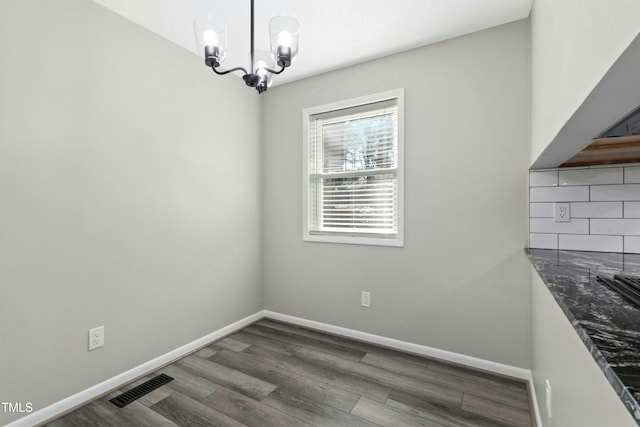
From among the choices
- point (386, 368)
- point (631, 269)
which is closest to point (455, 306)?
point (386, 368)

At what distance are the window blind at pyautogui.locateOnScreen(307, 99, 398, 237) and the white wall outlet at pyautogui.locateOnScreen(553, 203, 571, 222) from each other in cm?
108

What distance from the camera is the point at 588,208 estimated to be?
179cm

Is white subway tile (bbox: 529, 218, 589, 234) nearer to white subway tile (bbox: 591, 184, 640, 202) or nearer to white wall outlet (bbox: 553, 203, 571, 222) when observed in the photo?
white wall outlet (bbox: 553, 203, 571, 222)

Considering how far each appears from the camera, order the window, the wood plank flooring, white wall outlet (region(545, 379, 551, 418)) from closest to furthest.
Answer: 1. white wall outlet (region(545, 379, 551, 418))
2. the wood plank flooring
3. the window

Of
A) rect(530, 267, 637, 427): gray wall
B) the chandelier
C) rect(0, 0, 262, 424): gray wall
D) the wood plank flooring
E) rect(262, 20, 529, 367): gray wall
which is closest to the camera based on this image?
rect(530, 267, 637, 427): gray wall

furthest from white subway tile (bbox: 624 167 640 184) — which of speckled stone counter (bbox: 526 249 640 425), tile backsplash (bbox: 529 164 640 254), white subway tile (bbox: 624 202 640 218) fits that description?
speckled stone counter (bbox: 526 249 640 425)

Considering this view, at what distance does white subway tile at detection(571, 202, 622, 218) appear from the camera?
5.59ft

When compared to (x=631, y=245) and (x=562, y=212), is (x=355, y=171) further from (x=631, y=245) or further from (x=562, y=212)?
(x=631, y=245)

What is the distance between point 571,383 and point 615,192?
1333 millimetres

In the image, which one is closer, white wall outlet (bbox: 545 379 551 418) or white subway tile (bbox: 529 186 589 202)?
white wall outlet (bbox: 545 379 551 418)

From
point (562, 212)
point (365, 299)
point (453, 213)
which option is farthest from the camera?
point (365, 299)

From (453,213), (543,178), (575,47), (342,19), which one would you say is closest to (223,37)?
(342,19)

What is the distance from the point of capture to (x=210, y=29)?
146cm

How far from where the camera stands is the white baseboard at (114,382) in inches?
66.9
